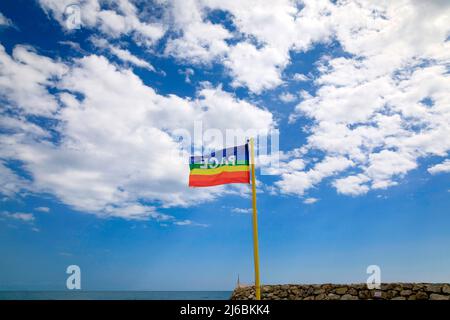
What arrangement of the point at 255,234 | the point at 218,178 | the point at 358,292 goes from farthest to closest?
the point at 218,178, the point at 358,292, the point at 255,234

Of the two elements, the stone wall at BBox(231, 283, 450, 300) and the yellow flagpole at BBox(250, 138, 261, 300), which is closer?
the yellow flagpole at BBox(250, 138, 261, 300)

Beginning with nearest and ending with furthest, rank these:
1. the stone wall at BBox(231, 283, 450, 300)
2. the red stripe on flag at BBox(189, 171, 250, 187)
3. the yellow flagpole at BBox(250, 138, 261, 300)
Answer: the yellow flagpole at BBox(250, 138, 261, 300), the stone wall at BBox(231, 283, 450, 300), the red stripe on flag at BBox(189, 171, 250, 187)

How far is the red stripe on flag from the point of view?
44.3 ft

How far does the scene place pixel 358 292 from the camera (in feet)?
43.8

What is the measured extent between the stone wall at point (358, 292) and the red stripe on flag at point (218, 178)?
5358 mm

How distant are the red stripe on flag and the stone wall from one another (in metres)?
5.36

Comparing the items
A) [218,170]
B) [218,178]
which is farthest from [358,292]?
[218,170]

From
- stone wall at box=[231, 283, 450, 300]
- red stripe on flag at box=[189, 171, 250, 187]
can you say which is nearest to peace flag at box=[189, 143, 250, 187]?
red stripe on flag at box=[189, 171, 250, 187]

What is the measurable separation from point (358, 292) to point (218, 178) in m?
6.87

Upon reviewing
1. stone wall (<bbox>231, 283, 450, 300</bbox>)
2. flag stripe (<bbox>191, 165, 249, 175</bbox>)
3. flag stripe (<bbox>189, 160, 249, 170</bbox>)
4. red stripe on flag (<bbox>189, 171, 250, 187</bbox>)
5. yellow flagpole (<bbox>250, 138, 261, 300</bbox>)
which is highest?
flag stripe (<bbox>189, 160, 249, 170</bbox>)

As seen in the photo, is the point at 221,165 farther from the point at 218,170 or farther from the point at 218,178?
the point at 218,178

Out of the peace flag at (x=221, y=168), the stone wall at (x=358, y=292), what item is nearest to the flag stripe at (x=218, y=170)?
the peace flag at (x=221, y=168)

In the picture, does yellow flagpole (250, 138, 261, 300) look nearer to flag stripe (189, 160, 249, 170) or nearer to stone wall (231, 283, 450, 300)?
flag stripe (189, 160, 249, 170)
